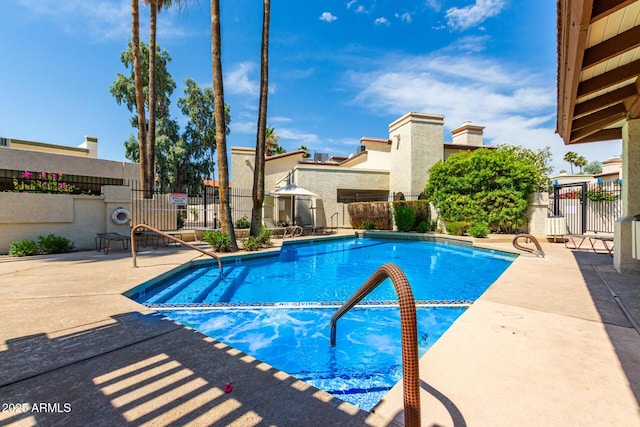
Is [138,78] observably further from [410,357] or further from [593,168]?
[593,168]

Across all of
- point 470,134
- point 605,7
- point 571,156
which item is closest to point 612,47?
point 605,7

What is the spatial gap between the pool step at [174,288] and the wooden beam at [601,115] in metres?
9.40

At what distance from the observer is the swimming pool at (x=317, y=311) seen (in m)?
3.71

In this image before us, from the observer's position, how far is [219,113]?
9844 millimetres

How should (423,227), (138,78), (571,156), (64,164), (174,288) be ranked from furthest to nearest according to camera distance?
(571,156)
(423,227)
(64,164)
(138,78)
(174,288)

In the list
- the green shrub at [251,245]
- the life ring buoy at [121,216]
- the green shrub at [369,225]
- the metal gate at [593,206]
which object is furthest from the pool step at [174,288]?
the metal gate at [593,206]

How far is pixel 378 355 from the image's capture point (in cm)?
401

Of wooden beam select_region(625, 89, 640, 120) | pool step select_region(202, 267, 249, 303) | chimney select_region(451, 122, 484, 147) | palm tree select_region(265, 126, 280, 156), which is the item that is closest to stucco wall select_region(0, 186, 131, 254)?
pool step select_region(202, 267, 249, 303)

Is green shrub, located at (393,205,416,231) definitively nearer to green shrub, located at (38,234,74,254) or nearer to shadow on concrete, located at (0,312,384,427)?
shadow on concrete, located at (0,312,384,427)

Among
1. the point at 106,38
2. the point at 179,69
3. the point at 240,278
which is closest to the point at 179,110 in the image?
the point at 179,69

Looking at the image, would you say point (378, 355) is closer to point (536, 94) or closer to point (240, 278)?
point (240, 278)

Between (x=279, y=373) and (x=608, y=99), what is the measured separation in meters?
6.81

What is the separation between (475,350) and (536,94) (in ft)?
69.9

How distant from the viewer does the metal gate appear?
13875 mm
